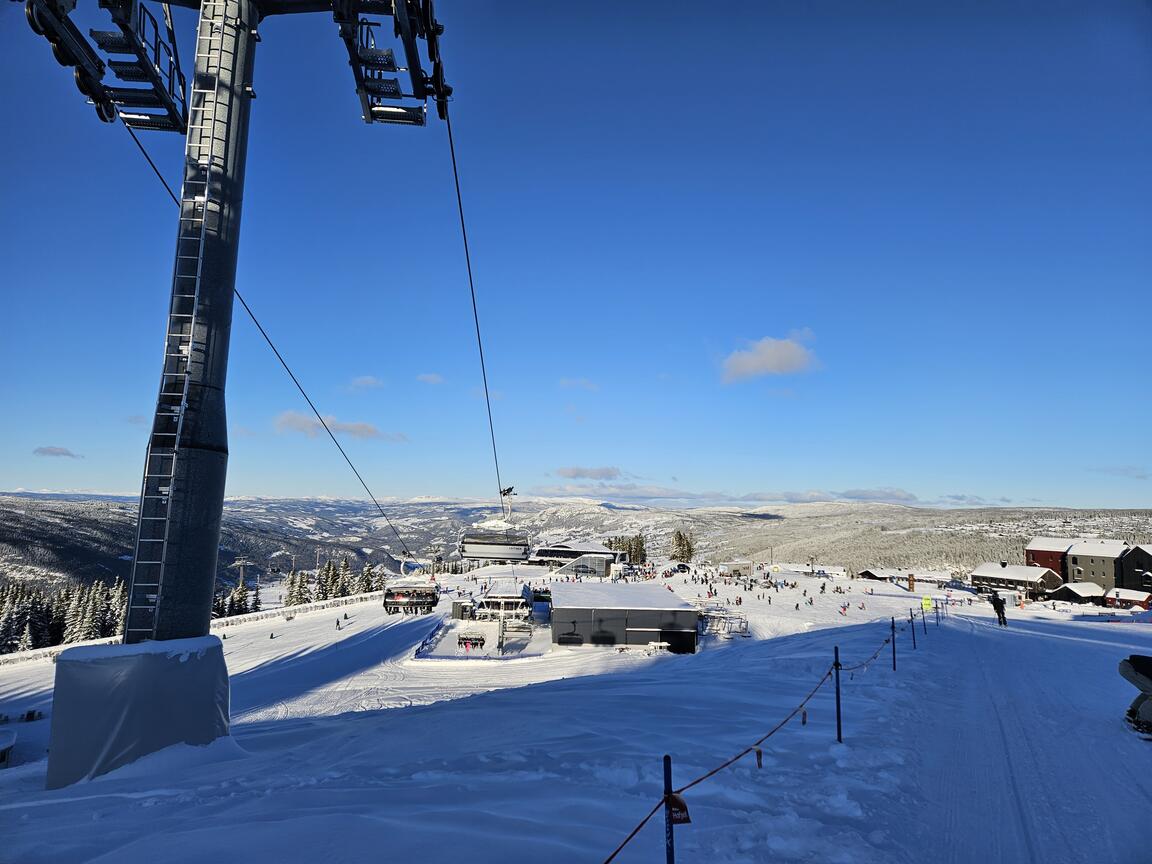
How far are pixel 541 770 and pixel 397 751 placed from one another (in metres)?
1.95

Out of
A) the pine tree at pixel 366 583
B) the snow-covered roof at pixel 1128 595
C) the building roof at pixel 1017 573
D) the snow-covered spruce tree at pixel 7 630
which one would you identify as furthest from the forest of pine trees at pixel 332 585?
the snow-covered roof at pixel 1128 595

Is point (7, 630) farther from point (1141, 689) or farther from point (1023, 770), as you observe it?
point (1141, 689)

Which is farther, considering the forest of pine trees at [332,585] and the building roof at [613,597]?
the forest of pine trees at [332,585]

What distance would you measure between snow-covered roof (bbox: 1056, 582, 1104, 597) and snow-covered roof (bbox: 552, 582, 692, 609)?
1770 inches

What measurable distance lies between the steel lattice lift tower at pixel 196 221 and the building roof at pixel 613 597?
87.4ft

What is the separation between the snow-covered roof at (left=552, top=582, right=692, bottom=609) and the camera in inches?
1282

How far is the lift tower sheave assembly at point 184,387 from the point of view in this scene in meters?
6.47

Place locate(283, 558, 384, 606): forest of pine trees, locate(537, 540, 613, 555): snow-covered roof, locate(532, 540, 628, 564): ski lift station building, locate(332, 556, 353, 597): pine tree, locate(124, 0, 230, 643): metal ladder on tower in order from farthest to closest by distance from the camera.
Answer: locate(283, 558, 384, 606): forest of pine trees, locate(332, 556, 353, 597): pine tree, locate(532, 540, 628, 564): ski lift station building, locate(537, 540, 613, 555): snow-covered roof, locate(124, 0, 230, 643): metal ladder on tower

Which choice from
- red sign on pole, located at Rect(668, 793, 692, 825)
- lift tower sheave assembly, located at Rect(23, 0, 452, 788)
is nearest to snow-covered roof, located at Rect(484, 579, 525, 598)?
lift tower sheave assembly, located at Rect(23, 0, 452, 788)

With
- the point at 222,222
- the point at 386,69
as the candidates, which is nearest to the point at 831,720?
the point at 222,222

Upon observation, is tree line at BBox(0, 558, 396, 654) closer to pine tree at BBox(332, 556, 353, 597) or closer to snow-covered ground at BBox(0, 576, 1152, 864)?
pine tree at BBox(332, 556, 353, 597)

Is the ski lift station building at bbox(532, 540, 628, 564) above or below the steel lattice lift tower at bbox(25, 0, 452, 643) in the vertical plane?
below

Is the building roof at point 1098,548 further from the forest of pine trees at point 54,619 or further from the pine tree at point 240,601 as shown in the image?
the forest of pine trees at point 54,619

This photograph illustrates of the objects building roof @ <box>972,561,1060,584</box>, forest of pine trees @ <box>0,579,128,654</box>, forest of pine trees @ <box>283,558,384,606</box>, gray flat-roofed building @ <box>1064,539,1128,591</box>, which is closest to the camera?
forest of pine trees @ <box>0,579,128,654</box>
